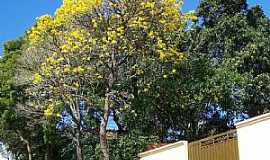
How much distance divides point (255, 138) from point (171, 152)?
17.4 feet

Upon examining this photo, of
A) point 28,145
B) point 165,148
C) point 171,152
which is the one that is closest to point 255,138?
point 171,152

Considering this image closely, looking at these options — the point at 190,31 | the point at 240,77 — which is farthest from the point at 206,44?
the point at 240,77

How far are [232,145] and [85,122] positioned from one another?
1277 centimetres

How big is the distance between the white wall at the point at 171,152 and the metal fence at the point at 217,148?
0.31 meters

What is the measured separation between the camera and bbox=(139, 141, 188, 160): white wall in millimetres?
20250

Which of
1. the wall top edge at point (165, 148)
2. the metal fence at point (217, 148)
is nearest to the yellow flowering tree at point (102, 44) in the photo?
the wall top edge at point (165, 148)

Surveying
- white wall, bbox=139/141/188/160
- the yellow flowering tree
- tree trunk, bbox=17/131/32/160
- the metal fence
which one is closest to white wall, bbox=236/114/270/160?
the metal fence

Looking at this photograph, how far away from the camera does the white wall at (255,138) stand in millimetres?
15758

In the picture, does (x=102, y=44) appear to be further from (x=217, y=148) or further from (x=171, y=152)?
(x=217, y=148)

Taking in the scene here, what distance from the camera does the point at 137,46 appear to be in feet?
77.6

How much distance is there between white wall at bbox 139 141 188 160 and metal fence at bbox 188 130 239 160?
0.31 m

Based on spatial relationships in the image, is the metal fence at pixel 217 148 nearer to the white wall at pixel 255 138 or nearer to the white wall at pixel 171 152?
the white wall at pixel 171 152

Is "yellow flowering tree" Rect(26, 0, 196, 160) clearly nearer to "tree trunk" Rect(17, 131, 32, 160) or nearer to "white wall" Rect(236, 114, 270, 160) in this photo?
"white wall" Rect(236, 114, 270, 160)

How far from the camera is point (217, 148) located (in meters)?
18.3
